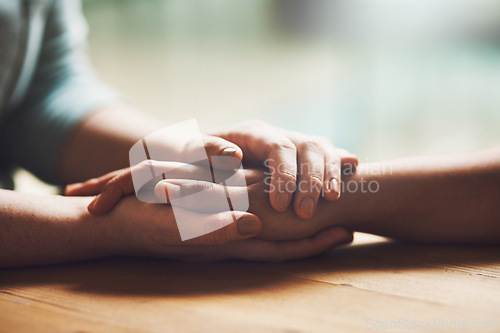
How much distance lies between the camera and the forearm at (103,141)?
0.70 m

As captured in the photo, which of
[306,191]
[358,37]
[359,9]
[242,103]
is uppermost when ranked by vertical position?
[359,9]

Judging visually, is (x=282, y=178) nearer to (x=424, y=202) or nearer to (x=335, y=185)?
(x=335, y=185)

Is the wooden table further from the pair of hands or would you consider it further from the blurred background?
the blurred background

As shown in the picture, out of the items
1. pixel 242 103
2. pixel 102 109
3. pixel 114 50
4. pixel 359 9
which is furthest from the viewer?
pixel 114 50

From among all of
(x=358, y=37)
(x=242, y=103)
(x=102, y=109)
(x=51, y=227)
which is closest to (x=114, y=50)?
(x=242, y=103)

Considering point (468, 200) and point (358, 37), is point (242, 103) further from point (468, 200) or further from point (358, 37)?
point (468, 200)

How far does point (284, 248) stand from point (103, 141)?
1.35ft

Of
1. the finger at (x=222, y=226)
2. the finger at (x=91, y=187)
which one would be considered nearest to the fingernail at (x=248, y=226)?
the finger at (x=222, y=226)

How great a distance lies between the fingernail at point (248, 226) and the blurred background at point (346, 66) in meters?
1.30

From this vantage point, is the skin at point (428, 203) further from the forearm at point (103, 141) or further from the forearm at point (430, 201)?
the forearm at point (103, 141)

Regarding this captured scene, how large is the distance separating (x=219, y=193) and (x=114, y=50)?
1816 mm

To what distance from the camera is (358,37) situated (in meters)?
1.66

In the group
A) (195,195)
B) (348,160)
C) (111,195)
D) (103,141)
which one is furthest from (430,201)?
(103,141)

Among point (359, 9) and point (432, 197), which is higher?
point (359, 9)
